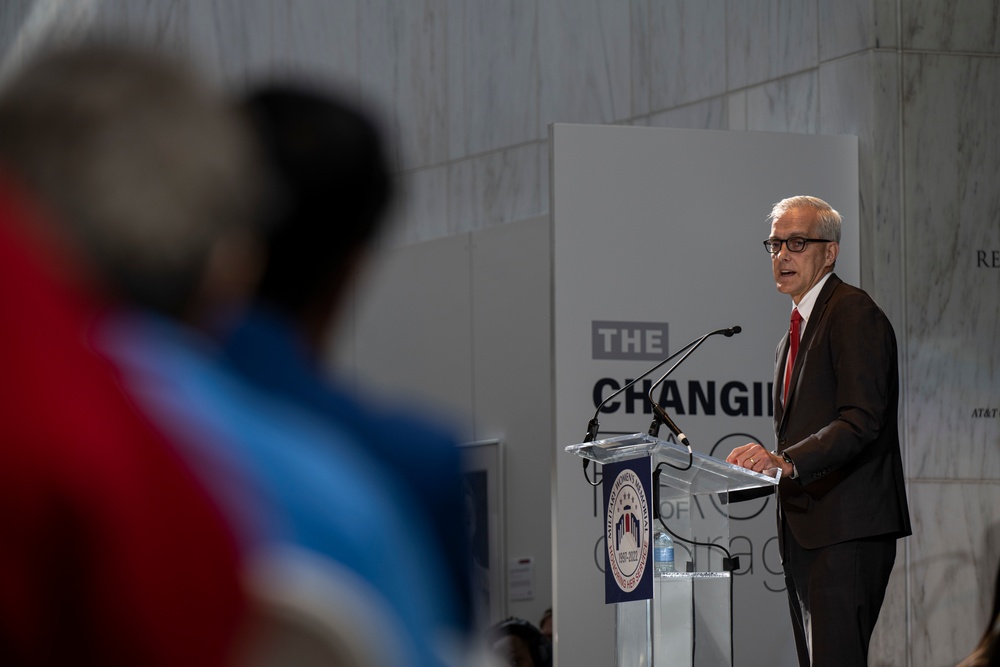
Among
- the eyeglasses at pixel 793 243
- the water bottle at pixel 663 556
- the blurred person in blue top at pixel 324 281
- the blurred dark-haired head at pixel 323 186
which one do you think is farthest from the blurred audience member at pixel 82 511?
the eyeglasses at pixel 793 243

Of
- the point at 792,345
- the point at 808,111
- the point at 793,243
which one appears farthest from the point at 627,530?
the point at 808,111

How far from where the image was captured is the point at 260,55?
960 centimetres

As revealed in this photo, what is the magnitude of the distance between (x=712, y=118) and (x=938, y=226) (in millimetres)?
1625

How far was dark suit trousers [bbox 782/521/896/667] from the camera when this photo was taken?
3643mm

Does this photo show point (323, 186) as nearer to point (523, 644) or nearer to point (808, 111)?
point (523, 644)

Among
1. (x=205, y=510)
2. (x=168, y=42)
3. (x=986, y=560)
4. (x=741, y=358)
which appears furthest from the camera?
(x=168, y=42)

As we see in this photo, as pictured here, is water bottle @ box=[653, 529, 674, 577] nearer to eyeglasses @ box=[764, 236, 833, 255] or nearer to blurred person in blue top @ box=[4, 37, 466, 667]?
eyeglasses @ box=[764, 236, 833, 255]

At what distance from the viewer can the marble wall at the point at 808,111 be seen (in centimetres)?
648

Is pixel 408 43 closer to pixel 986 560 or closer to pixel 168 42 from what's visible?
pixel 168 42

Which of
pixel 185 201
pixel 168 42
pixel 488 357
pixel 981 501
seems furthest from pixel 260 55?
pixel 185 201

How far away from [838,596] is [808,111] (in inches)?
154

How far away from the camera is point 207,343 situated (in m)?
0.74

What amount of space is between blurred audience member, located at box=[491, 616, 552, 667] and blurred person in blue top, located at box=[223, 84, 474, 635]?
545cm

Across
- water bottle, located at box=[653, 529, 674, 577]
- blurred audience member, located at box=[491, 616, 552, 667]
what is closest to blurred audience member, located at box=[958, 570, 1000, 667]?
water bottle, located at box=[653, 529, 674, 577]
